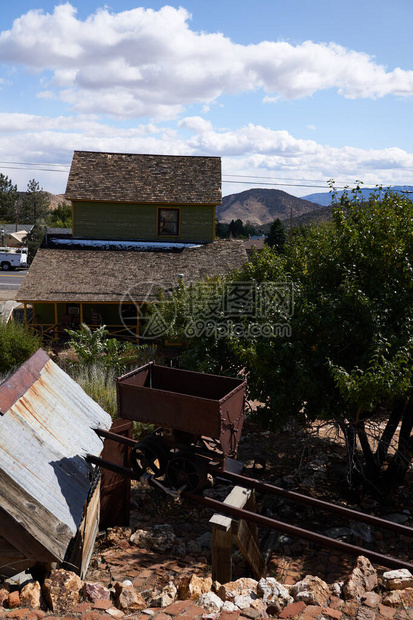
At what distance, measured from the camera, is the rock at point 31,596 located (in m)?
4.72

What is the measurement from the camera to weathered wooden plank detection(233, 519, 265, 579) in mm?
6474

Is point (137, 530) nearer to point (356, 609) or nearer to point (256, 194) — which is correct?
point (356, 609)

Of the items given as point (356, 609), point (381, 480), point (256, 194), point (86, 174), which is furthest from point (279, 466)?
point (256, 194)

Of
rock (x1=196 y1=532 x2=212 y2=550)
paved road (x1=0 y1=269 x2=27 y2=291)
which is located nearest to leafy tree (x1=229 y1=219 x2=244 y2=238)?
paved road (x1=0 y1=269 x2=27 y2=291)

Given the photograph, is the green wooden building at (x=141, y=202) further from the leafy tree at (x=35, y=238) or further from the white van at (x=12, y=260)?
the leafy tree at (x=35, y=238)

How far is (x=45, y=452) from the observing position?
599 centimetres

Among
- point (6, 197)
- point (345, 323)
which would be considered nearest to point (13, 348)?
point (345, 323)

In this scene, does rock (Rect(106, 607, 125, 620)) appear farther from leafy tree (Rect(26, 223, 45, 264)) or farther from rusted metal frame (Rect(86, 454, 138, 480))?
leafy tree (Rect(26, 223, 45, 264))

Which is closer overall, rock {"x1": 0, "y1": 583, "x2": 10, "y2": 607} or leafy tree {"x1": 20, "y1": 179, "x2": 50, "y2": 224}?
rock {"x1": 0, "y1": 583, "x2": 10, "y2": 607}

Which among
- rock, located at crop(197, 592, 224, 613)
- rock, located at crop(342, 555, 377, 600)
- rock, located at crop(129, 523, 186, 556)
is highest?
rock, located at crop(197, 592, 224, 613)

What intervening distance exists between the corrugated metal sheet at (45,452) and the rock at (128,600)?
2.27ft

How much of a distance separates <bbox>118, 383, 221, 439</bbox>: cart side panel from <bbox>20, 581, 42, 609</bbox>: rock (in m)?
2.48

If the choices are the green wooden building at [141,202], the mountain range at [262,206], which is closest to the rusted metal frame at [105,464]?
the green wooden building at [141,202]

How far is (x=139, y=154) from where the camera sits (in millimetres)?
27391
